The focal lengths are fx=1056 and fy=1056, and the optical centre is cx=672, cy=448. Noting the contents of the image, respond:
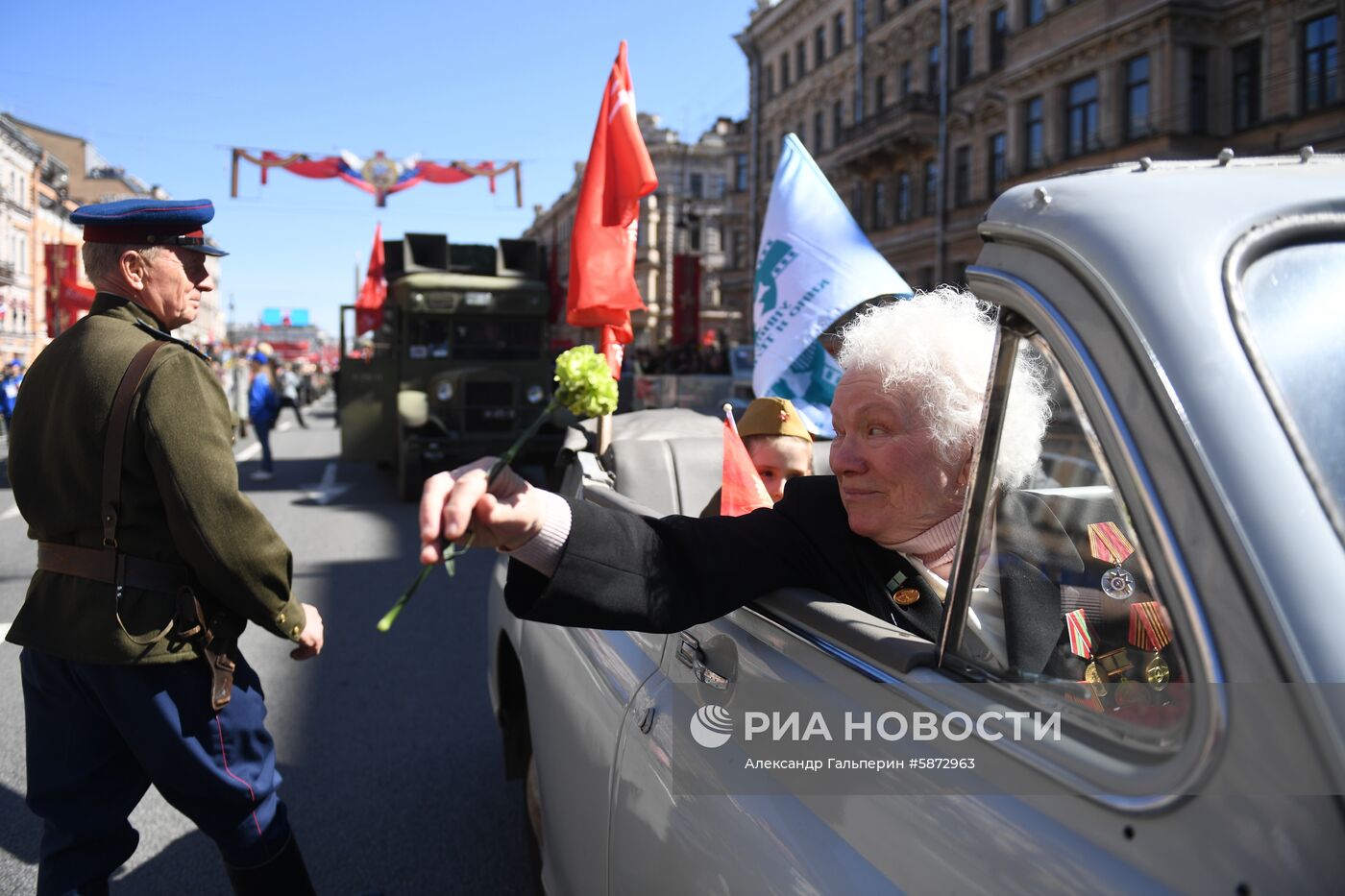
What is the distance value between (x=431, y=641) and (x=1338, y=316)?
18.5 ft

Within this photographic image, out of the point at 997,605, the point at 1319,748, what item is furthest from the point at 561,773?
the point at 1319,748

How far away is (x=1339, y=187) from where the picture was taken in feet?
3.56

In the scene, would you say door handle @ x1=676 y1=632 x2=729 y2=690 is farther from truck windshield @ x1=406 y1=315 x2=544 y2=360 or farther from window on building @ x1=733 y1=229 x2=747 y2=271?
window on building @ x1=733 y1=229 x2=747 y2=271

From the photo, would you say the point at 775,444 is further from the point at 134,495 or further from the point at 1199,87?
the point at 1199,87

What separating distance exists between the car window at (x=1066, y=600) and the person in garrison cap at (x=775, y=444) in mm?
2015

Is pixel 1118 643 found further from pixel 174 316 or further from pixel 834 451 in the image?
pixel 174 316

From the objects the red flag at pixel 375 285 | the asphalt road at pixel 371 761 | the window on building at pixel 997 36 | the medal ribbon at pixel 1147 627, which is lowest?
the asphalt road at pixel 371 761

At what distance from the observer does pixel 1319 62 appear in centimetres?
2162

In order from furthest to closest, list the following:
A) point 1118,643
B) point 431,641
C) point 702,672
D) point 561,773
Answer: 1. point 431,641
2. point 561,773
3. point 702,672
4. point 1118,643

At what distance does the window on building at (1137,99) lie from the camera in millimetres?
25109

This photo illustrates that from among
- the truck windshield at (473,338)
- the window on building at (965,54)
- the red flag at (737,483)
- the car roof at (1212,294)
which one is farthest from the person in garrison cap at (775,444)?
the window on building at (965,54)

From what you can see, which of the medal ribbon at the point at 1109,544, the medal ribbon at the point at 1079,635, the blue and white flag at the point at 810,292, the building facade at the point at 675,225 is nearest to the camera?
the medal ribbon at the point at 1079,635

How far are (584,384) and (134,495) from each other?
46.1 inches

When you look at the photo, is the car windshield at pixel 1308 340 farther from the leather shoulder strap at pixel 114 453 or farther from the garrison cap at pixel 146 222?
the garrison cap at pixel 146 222
